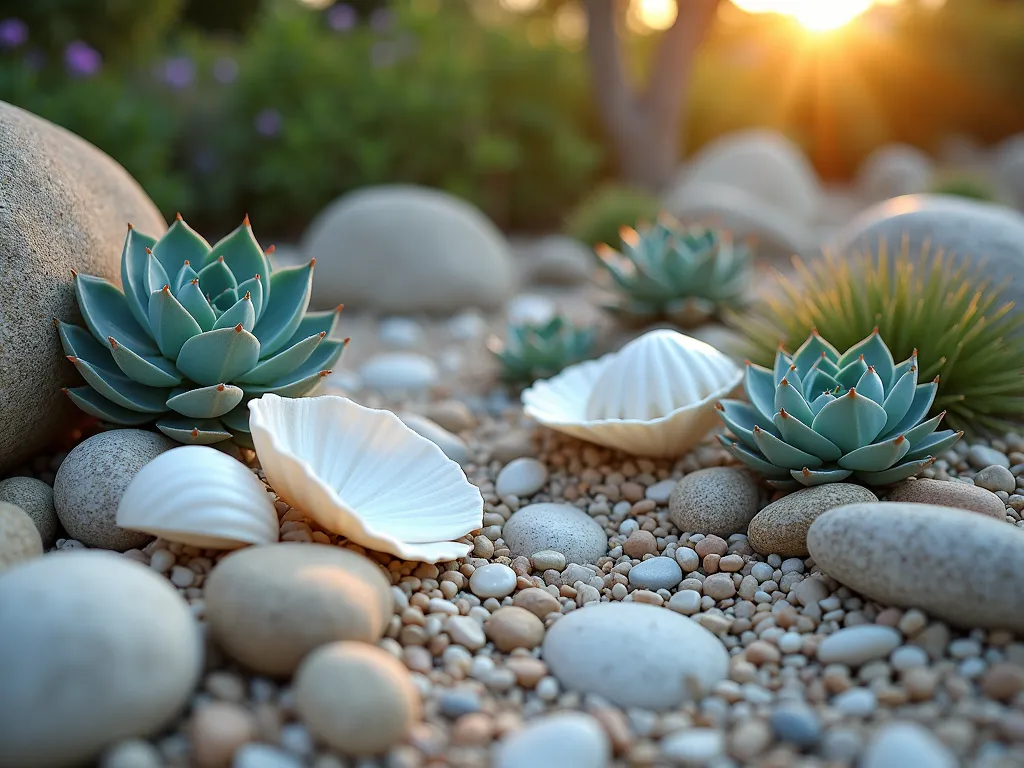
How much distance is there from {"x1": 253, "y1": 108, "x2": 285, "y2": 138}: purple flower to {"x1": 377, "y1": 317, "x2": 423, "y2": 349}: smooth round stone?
2.10 meters

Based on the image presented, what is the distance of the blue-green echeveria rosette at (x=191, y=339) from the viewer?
2.06 metres

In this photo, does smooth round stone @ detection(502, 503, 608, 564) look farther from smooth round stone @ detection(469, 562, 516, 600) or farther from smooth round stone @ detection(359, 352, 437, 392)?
smooth round stone @ detection(359, 352, 437, 392)

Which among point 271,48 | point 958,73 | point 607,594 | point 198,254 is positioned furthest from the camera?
Result: point 958,73

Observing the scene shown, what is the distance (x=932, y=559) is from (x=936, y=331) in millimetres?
1077

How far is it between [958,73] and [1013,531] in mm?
10235

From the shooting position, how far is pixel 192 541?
5.78 ft

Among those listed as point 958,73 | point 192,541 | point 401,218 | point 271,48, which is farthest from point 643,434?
point 958,73

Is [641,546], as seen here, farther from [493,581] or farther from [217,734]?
[217,734]

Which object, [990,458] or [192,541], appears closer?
[192,541]

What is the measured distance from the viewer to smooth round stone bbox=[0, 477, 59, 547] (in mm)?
2000

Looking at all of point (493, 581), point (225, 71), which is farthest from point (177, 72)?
point (493, 581)

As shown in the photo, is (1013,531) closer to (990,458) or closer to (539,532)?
(990,458)

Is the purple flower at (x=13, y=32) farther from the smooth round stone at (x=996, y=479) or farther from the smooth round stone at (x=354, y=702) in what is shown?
the smooth round stone at (x=996, y=479)

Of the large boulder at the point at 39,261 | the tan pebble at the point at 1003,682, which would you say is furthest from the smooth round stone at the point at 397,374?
the tan pebble at the point at 1003,682
